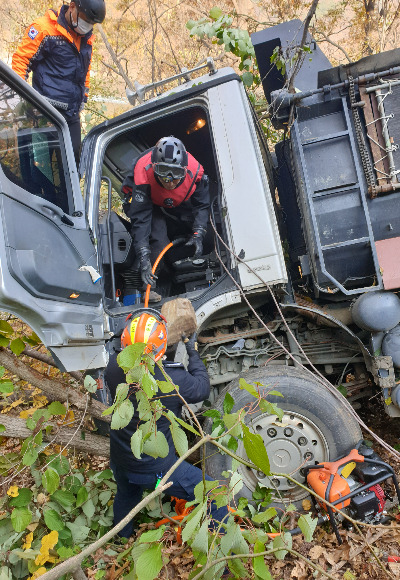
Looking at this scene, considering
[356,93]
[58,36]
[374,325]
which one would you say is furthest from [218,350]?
[58,36]

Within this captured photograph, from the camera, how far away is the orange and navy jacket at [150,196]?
3406 millimetres

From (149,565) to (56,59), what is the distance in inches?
153

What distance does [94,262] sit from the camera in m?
2.84

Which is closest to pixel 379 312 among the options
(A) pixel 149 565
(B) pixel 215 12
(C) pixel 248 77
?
(A) pixel 149 565

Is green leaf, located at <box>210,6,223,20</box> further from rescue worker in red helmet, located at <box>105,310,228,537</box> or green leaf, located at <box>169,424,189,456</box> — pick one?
green leaf, located at <box>169,424,189,456</box>

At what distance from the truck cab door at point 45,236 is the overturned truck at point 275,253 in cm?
1

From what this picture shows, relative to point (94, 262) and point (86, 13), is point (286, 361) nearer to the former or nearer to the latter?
point (94, 262)

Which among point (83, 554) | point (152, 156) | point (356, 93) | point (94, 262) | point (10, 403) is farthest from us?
point (10, 403)

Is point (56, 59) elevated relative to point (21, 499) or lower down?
elevated

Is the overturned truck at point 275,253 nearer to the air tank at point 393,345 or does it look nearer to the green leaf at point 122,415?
the air tank at point 393,345

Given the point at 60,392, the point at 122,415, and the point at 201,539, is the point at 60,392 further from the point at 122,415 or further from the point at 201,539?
the point at 201,539

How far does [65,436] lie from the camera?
2.58 metres

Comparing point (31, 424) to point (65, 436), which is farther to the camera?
point (65, 436)

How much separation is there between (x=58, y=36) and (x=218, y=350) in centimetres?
303
